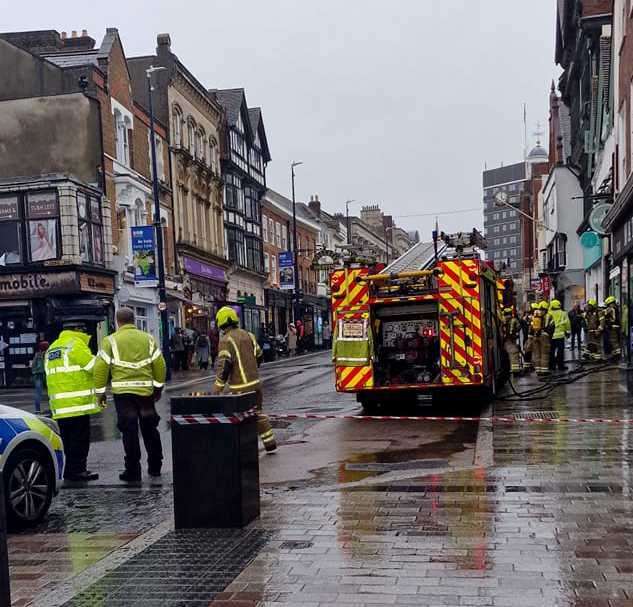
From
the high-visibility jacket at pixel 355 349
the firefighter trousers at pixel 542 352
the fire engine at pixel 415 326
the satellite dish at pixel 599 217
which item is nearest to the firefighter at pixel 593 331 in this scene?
the satellite dish at pixel 599 217

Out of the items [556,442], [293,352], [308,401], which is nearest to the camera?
[556,442]

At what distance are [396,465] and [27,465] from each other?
12.6 feet

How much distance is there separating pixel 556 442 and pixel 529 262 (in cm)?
7751

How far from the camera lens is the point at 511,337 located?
2105 centimetres

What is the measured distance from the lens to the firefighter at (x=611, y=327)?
74.8 feet

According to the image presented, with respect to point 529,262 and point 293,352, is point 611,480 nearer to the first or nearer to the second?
point 293,352

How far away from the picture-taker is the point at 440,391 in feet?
46.0

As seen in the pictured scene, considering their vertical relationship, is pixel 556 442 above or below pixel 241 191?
below

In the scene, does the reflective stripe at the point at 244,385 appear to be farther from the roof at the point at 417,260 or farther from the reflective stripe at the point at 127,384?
the roof at the point at 417,260

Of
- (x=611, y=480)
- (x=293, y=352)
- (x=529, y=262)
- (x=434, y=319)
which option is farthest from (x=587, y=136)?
(x=529, y=262)

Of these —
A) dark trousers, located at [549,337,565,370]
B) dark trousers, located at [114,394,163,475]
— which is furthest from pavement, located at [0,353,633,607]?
dark trousers, located at [549,337,565,370]

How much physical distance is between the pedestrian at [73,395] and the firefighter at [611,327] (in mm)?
16894

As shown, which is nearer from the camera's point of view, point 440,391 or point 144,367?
point 144,367

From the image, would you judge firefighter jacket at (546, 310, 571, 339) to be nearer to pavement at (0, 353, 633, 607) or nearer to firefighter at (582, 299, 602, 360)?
firefighter at (582, 299, 602, 360)
